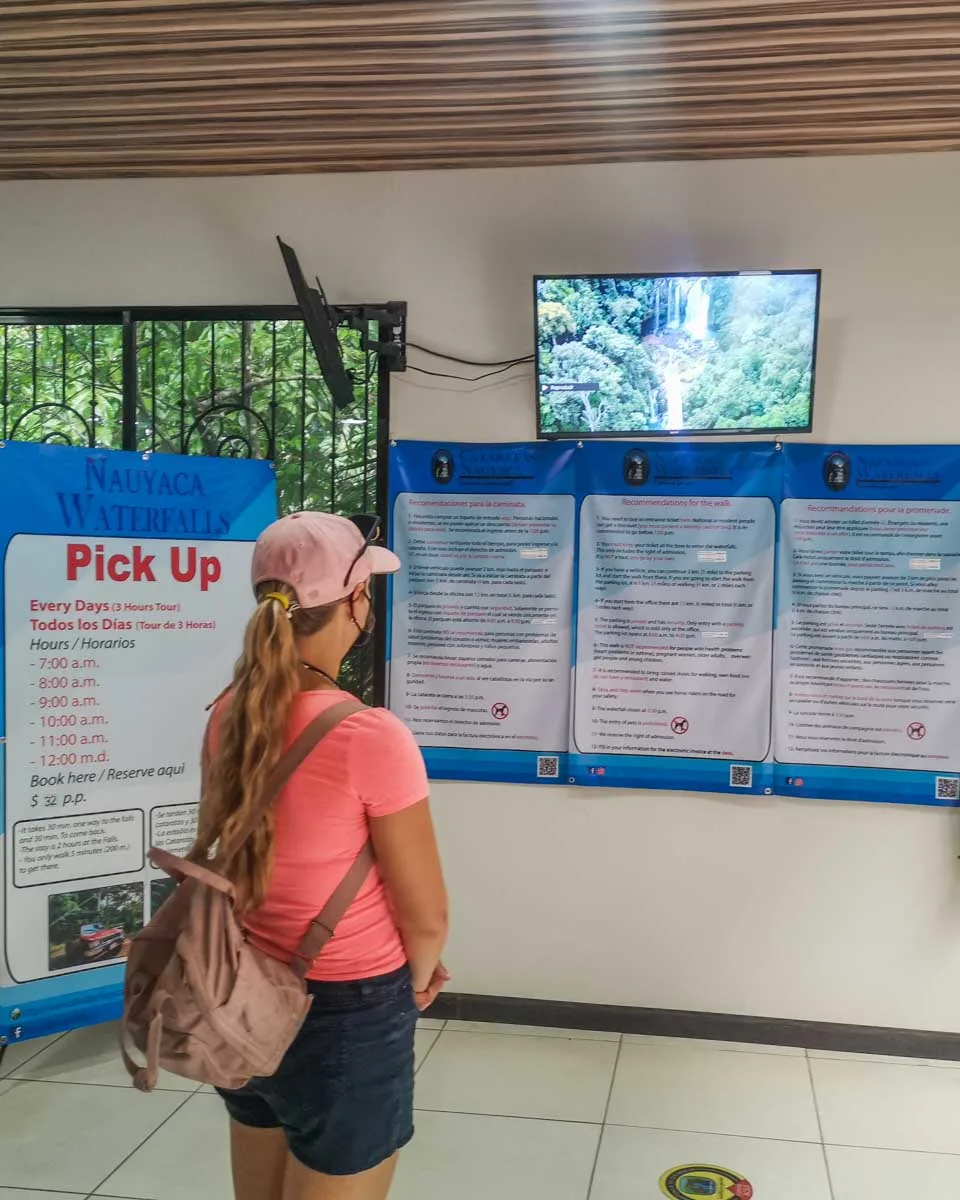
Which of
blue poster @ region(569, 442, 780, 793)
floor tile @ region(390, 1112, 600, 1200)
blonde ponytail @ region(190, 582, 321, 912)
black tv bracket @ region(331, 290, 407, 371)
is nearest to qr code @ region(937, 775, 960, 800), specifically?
blue poster @ region(569, 442, 780, 793)

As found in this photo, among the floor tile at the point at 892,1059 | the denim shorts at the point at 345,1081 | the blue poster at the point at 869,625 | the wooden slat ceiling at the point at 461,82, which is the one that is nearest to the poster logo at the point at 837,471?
the blue poster at the point at 869,625

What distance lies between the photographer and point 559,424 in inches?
134

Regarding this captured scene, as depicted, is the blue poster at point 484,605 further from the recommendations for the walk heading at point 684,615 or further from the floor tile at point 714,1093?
the floor tile at point 714,1093

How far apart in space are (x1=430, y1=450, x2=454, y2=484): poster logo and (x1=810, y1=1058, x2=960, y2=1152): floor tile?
7.15 ft

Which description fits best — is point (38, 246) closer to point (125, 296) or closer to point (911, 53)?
point (125, 296)

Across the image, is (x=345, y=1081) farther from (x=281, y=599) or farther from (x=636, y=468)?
(x=636, y=468)

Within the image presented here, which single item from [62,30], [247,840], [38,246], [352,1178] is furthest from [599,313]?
[352,1178]

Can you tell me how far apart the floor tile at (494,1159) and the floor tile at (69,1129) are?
74 cm

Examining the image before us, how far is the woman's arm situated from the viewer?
148 cm

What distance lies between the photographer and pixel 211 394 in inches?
147

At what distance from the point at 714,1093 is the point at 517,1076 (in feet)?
1.90

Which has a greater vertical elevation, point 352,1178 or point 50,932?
point 352,1178

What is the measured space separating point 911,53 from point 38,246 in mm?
2813

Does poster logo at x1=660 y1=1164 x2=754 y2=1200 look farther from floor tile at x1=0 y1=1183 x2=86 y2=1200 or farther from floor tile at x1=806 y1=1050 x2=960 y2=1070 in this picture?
floor tile at x1=0 y1=1183 x2=86 y2=1200
